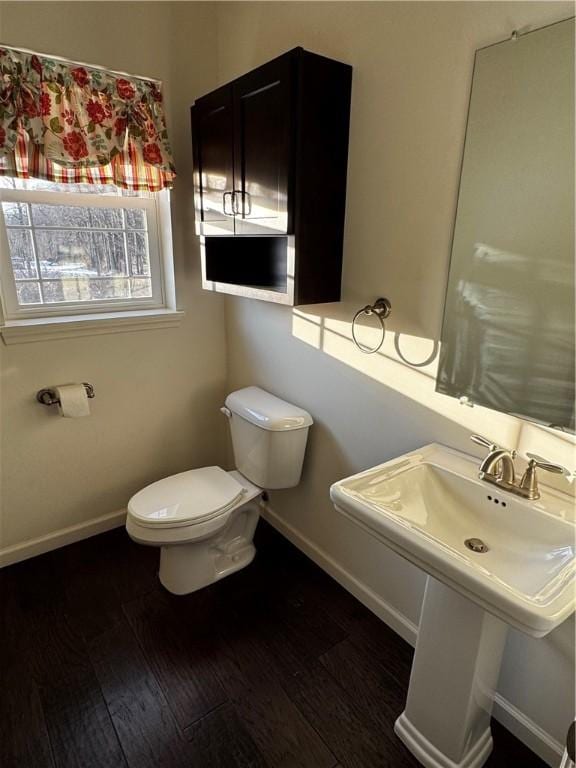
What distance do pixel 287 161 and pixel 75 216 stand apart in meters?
1.07

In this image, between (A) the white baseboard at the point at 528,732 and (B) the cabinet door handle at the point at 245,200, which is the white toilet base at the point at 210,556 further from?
(B) the cabinet door handle at the point at 245,200

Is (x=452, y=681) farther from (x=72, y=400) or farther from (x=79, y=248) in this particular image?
(x=79, y=248)

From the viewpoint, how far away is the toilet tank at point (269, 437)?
1.88 metres

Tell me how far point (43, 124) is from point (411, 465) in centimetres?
182

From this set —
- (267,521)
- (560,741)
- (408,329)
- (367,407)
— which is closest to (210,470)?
(267,521)

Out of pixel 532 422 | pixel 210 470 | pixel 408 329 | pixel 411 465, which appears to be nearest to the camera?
pixel 532 422

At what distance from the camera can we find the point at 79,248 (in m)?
1.98

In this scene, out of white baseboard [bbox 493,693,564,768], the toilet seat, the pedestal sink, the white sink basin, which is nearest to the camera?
the white sink basin

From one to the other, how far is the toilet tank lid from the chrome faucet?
2.61 feet

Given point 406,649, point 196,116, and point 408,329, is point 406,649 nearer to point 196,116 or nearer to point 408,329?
point 408,329

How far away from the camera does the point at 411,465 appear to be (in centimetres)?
134

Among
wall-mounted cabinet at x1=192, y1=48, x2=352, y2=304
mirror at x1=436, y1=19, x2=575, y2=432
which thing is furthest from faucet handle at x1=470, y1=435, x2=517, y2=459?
wall-mounted cabinet at x1=192, y1=48, x2=352, y2=304

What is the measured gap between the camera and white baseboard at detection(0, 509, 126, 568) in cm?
204

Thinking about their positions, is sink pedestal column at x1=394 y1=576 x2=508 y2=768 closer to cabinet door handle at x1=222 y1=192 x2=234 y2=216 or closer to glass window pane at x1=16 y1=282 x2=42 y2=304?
cabinet door handle at x1=222 y1=192 x2=234 y2=216
